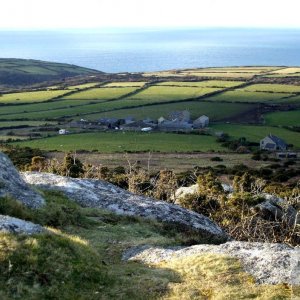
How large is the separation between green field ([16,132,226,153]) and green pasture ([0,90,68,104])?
39.5 meters

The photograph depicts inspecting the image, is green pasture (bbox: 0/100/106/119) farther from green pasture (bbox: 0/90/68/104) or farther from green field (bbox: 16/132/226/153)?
green field (bbox: 16/132/226/153)

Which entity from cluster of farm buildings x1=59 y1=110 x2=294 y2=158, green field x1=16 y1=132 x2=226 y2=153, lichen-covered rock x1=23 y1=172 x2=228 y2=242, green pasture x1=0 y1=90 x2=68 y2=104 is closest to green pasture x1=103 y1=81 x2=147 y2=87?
green pasture x1=0 y1=90 x2=68 y2=104

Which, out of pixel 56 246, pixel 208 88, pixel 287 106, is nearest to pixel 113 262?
pixel 56 246

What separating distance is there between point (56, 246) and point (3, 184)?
7.06 meters

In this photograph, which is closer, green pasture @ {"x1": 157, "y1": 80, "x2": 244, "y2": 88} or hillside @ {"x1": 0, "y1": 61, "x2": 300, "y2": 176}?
hillside @ {"x1": 0, "y1": 61, "x2": 300, "y2": 176}

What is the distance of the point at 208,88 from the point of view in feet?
445

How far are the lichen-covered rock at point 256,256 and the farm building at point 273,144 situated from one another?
64.9 m

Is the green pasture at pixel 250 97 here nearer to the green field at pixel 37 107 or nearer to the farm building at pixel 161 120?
the farm building at pixel 161 120

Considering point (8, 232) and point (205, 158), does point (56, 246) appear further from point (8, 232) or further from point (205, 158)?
point (205, 158)

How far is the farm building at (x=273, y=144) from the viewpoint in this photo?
7758cm

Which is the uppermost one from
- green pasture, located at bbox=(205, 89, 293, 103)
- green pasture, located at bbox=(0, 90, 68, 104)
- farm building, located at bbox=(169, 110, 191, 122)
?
green pasture, located at bbox=(205, 89, 293, 103)

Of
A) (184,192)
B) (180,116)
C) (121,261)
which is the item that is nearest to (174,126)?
(180,116)

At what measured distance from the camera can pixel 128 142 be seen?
82312 mm

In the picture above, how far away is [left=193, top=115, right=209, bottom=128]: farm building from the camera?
3879 inches
